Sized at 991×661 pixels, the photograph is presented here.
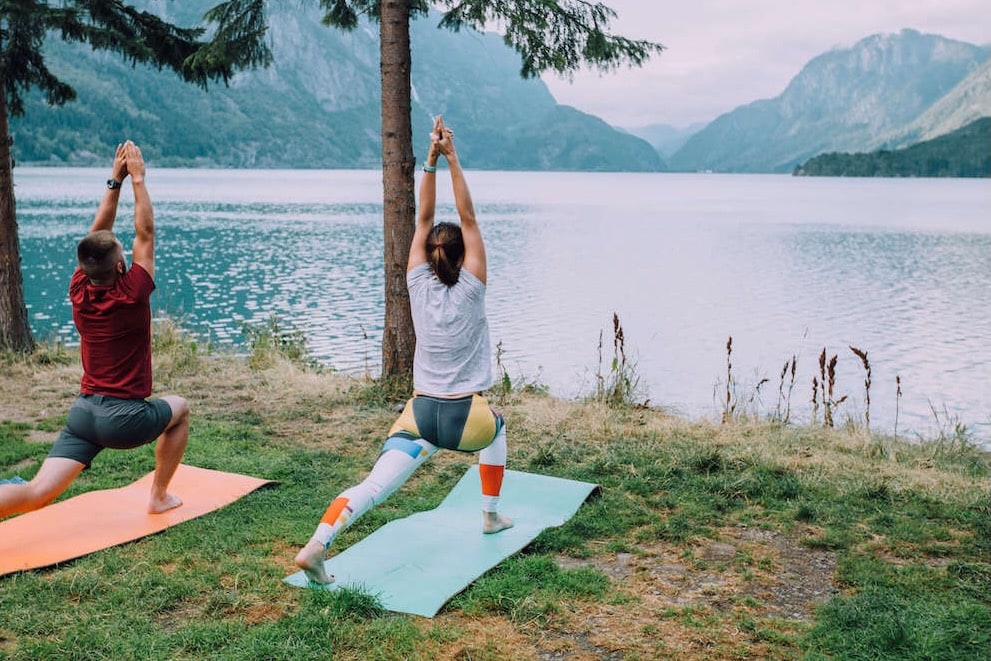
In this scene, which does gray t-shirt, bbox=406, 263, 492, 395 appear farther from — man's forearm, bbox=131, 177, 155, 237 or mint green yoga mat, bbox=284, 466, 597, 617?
man's forearm, bbox=131, 177, 155, 237

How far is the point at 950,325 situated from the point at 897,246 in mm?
21292

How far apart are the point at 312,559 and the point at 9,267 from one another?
893 centimetres

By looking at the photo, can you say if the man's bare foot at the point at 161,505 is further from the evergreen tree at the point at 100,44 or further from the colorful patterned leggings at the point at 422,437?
the evergreen tree at the point at 100,44

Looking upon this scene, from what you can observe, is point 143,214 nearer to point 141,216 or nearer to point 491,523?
point 141,216

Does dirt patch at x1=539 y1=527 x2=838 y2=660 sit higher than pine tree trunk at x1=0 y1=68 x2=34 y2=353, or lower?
lower

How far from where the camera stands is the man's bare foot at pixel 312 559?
13.7 ft

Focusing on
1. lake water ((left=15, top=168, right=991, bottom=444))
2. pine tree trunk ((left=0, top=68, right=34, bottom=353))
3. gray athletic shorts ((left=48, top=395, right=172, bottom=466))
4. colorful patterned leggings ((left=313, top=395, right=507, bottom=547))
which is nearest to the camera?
colorful patterned leggings ((left=313, top=395, right=507, bottom=547))

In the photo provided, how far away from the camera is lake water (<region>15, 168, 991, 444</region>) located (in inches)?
635

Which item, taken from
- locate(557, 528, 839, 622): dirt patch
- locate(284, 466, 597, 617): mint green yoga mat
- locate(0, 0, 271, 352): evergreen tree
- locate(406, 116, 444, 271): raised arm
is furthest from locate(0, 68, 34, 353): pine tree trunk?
locate(557, 528, 839, 622): dirt patch

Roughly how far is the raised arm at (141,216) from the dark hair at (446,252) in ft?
4.96

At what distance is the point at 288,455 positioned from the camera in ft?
23.4

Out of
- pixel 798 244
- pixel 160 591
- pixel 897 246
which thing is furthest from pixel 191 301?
pixel 897 246

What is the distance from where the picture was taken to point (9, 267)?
36.4 feet

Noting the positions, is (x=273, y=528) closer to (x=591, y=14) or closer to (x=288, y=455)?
(x=288, y=455)
